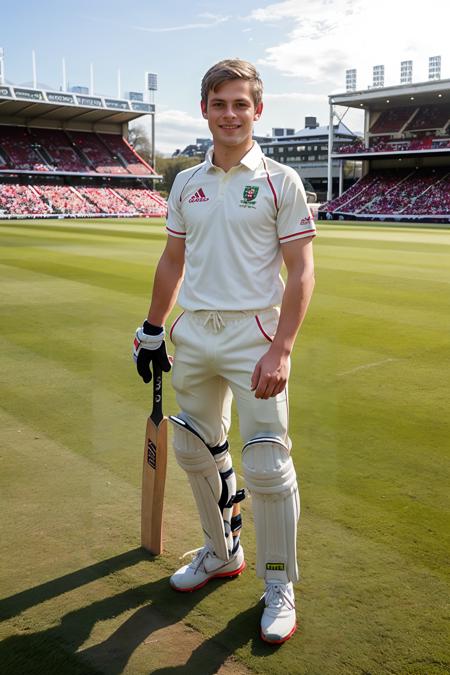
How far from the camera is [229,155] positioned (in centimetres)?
274

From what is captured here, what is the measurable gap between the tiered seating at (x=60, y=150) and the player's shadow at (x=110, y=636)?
58.8 meters

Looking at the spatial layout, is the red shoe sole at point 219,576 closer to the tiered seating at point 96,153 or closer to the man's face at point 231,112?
the man's face at point 231,112

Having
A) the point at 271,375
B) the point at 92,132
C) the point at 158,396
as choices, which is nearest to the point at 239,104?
the point at 271,375

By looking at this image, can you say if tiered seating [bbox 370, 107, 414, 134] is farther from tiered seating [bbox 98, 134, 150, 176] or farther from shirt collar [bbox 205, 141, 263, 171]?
shirt collar [bbox 205, 141, 263, 171]

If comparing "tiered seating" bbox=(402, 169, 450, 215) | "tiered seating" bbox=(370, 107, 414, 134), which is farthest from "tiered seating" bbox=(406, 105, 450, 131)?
"tiered seating" bbox=(402, 169, 450, 215)

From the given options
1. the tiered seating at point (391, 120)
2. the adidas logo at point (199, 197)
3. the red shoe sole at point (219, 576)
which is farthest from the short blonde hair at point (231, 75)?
the tiered seating at point (391, 120)

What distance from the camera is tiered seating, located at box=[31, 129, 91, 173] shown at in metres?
59.1

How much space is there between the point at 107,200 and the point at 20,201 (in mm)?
8420

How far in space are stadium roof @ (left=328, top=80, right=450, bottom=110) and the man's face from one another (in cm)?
5578

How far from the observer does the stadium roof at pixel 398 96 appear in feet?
177

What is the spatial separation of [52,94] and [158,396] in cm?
5772

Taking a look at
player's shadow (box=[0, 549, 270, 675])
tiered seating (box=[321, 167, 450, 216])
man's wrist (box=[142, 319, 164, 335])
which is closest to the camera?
player's shadow (box=[0, 549, 270, 675])

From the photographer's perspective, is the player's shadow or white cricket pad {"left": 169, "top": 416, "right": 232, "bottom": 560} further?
white cricket pad {"left": 169, "top": 416, "right": 232, "bottom": 560}

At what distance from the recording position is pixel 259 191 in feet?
8.66
